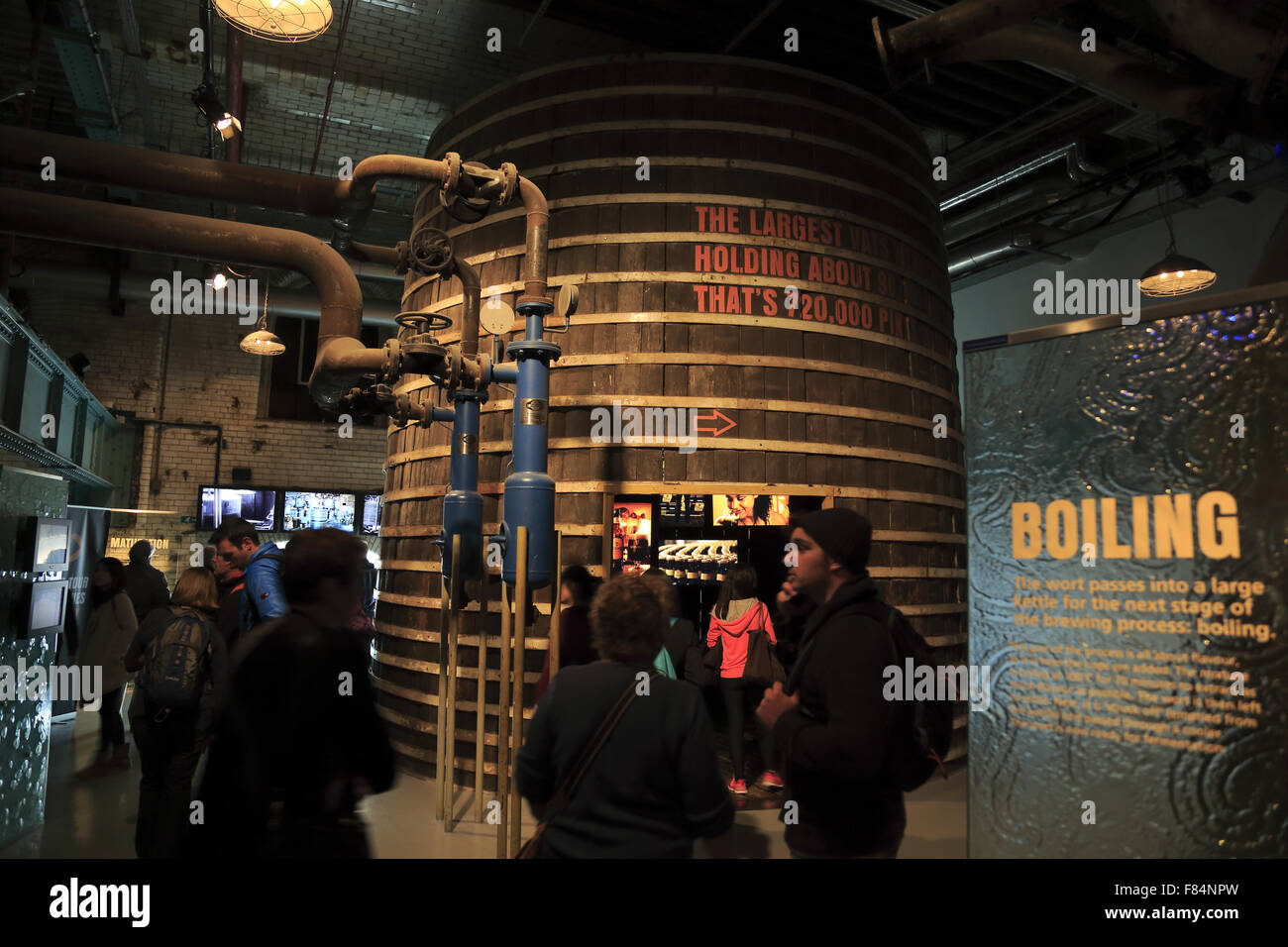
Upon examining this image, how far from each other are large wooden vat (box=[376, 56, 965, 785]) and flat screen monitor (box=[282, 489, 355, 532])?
24.6 ft

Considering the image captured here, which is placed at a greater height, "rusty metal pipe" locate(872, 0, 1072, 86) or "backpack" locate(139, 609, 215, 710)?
"rusty metal pipe" locate(872, 0, 1072, 86)

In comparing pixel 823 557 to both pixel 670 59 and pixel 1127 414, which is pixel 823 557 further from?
pixel 670 59

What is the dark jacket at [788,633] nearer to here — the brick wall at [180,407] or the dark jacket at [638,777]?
the dark jacket at [638,777]

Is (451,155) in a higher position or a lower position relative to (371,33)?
lower

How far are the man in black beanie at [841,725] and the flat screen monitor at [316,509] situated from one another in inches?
468

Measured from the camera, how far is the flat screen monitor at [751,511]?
637 centimetres

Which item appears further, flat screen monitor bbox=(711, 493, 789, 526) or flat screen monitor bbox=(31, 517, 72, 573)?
flat screen monitor bbox=(711, 493, 789, 526)

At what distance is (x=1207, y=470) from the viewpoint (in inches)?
79.0

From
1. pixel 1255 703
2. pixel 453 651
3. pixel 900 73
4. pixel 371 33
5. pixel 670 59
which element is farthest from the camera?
pixel 371 33

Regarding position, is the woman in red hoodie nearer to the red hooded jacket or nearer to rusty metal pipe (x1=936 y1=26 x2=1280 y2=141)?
the red hooded jacket

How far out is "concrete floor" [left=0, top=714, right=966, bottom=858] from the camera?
14.1ft

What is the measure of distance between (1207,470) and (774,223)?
4098 millimetres

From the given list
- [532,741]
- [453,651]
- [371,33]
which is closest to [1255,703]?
[532,741]

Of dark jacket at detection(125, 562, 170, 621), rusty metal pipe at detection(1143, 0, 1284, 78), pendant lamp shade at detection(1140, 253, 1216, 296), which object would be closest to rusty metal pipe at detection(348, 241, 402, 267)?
dark jacket at detection(125, 562, 170, 621)
